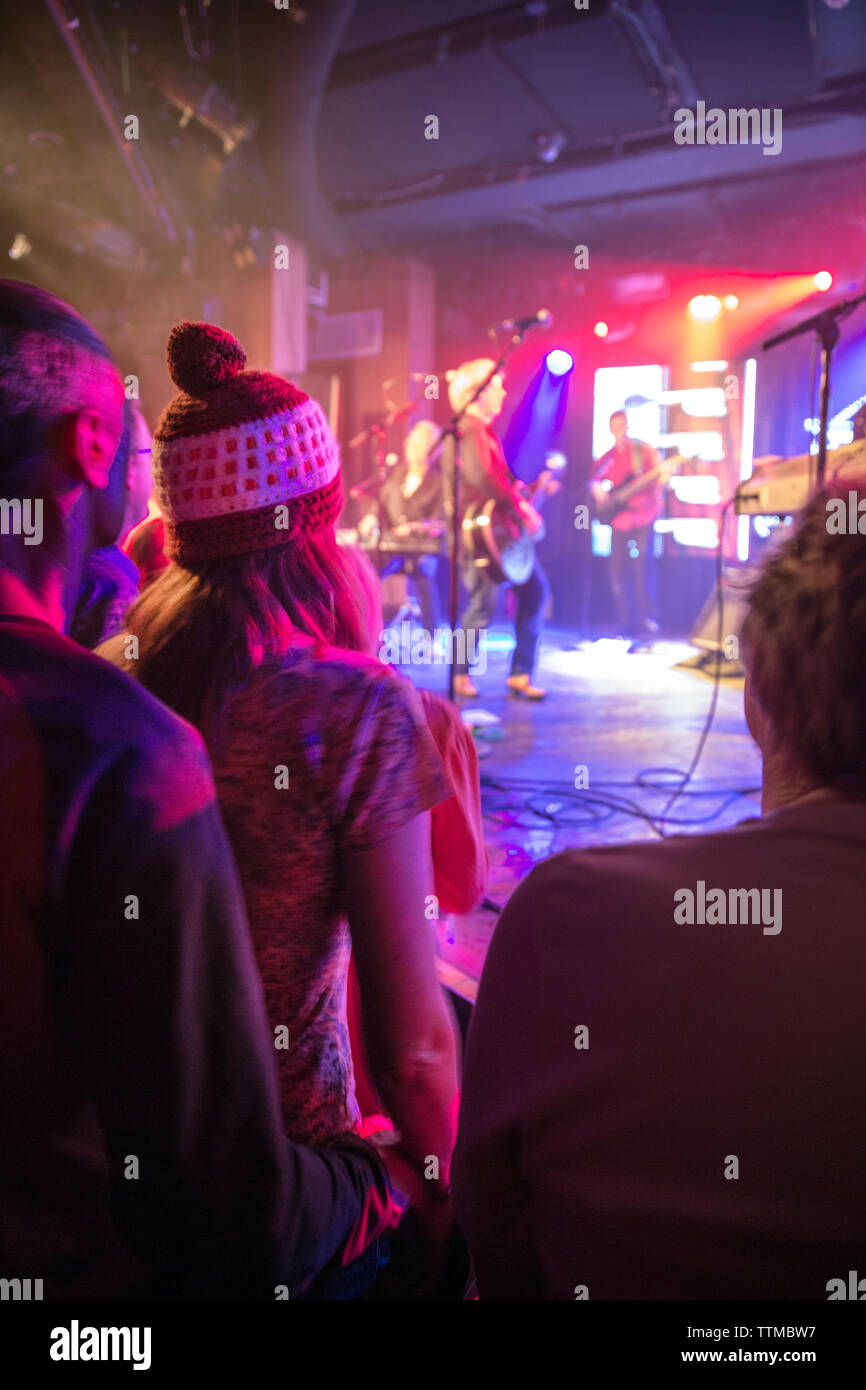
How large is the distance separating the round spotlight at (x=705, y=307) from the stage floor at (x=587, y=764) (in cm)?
457

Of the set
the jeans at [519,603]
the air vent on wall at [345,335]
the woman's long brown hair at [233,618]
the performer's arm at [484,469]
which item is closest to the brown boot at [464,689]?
the jeans at [519,603]

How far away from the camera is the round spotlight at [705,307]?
30.6 ft

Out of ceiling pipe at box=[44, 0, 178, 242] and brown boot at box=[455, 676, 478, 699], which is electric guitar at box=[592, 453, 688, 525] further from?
ceiling pipe at box=[44, 0, 178, 242]

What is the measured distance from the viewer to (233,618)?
960mm

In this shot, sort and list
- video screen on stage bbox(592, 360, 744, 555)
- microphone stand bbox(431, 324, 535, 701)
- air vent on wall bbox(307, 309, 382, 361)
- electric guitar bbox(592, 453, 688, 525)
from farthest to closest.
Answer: air vent on wall bbox(307, 309, 382, 361) → video screen on stage bbox(592, 360, 744, 555) → electric guitar bbox(592, 453, 688, 525) → microphone stand bbox(431, 324, 535, 701)

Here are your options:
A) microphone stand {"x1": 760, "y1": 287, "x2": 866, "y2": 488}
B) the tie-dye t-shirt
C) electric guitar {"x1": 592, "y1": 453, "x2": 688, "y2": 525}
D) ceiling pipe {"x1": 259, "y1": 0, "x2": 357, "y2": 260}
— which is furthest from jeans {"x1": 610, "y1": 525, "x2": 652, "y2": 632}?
the tie-dye t-shirt

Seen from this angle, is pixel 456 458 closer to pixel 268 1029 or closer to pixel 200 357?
pixel 200 357

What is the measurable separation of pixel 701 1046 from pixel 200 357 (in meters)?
0.85

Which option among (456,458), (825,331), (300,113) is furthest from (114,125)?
(825,331)

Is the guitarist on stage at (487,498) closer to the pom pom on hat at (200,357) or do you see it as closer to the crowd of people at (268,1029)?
the pom pom on hat at (200,357)

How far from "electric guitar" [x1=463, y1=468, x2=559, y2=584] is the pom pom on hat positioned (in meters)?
4.56

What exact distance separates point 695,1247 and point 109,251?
8.80m

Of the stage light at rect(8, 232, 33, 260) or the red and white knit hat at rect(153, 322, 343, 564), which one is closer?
the red and white knit hat at rect(153, 322, 343, 564)

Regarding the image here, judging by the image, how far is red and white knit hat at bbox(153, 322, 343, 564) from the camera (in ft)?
3.17
